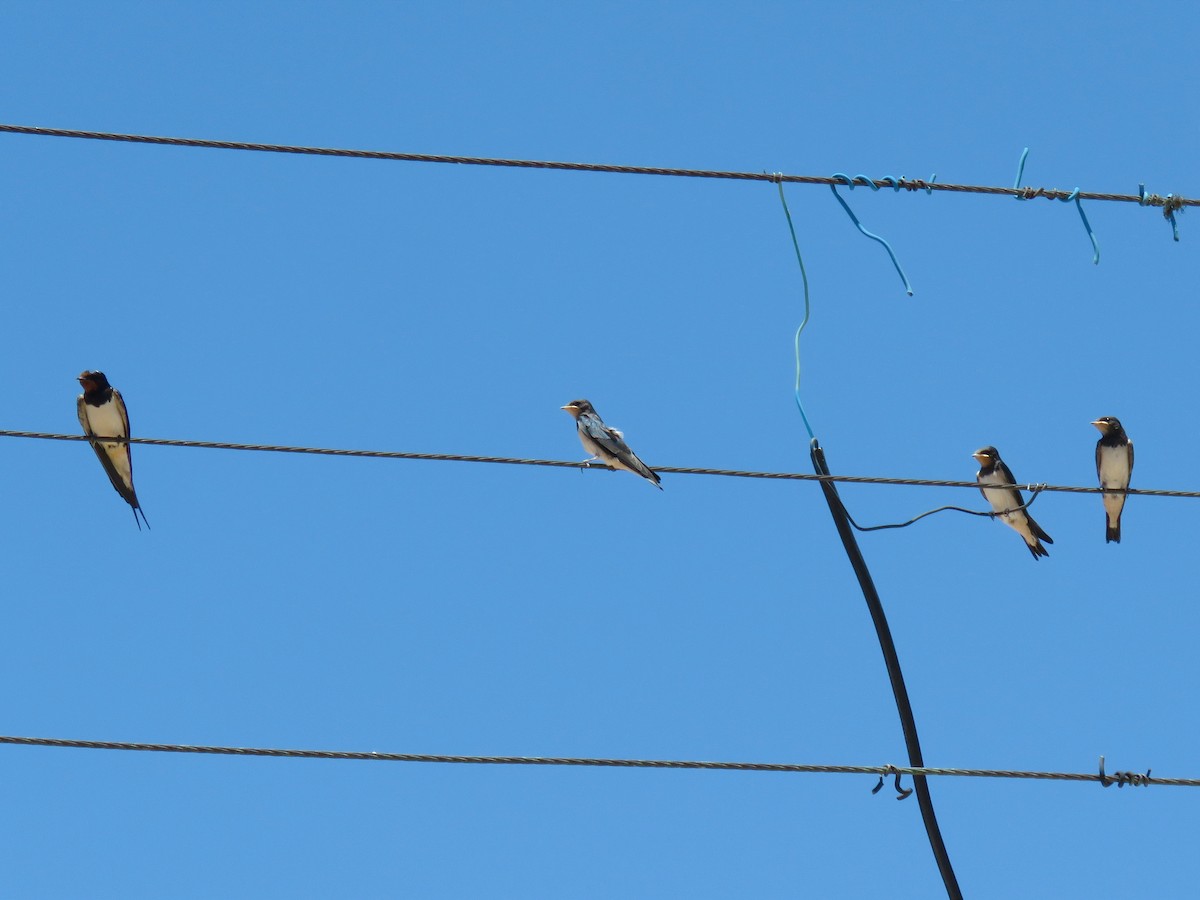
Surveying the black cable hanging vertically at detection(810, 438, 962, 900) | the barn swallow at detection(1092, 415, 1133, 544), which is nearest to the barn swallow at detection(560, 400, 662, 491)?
the black cable hanging vertically at detection(810, 438, 962, 900)

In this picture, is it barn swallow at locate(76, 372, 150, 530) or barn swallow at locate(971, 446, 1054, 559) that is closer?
barn swallow at locate(76, 372, 150, 530)

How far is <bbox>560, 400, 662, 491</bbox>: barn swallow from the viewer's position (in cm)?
973

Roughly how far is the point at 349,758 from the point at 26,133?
256 cm

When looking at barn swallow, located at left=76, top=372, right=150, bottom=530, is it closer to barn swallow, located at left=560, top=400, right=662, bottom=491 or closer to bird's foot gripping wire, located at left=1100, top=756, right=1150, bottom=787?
barn swallow, located at left=560, top=400, right=662, bottom=491

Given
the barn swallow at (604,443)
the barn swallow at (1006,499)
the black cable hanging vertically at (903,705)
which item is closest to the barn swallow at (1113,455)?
the barn swallow at (1006,499)

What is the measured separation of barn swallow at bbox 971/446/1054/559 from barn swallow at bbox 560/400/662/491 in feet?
9.08

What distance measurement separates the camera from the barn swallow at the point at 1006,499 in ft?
38.3

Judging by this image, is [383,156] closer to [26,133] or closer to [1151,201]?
[26,133]

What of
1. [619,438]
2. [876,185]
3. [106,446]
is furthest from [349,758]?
[106,446]

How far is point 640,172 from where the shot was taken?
6.23m

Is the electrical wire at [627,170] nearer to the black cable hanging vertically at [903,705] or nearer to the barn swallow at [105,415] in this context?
the black cable hanging vertically at [903,705]

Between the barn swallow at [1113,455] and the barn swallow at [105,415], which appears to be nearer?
the barn swallow at [105,415]

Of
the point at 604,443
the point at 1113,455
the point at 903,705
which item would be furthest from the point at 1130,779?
the point at 1113,455

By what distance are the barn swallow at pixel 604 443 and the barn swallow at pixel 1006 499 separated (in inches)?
109
